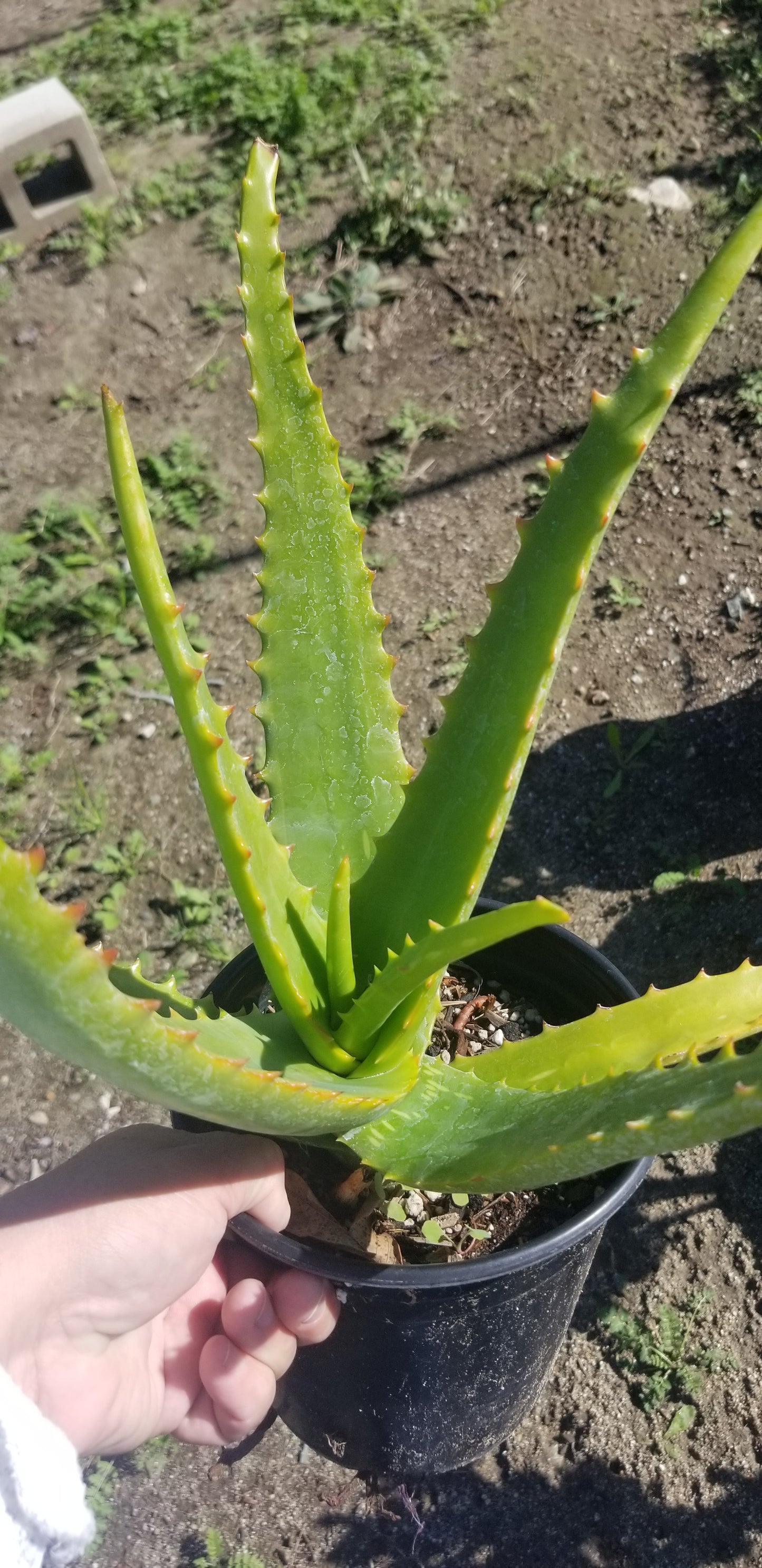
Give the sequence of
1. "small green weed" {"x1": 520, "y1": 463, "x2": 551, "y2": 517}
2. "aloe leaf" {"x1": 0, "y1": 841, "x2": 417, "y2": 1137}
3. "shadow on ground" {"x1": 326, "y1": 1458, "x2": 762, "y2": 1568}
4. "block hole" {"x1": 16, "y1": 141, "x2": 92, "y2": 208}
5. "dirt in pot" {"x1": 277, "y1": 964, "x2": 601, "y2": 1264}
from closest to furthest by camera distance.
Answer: "aloe leaf" {"x1": 0, "y1": 841, "x2": 417, "y2": 1137} < "dirt in pot" {"x1": 277, "y1": 964, "x2": 601, "y2": 1264} < "shadow on ground" {"x1": 326, "y1": 1458, "x2": 762, "y2": 1568} < "small green weed" {"x1": 520, "y1": 463, "x2": 551, "y2": 517} < "block hole" {"x1": 16, "y1": 141, "x2": 92, "y2": 208}

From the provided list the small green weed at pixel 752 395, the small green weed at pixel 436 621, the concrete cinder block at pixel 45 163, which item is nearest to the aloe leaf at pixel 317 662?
the small green weed at pixel 436 621

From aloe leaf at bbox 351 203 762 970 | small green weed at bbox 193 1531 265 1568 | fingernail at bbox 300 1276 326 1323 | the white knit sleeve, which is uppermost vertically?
aloe leaf at bbox 351 203 762 970

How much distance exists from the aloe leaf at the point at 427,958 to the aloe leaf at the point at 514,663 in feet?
0.30

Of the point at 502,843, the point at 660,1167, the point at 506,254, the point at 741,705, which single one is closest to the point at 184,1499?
the point at 660,1167

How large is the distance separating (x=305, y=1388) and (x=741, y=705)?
1.55 meters

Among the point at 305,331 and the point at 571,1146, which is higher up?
the point at 571,1146

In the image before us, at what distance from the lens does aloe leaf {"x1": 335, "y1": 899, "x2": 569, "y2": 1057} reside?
688 millimetres

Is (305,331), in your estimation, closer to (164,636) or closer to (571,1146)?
(164,636)

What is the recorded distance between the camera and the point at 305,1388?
1492mm

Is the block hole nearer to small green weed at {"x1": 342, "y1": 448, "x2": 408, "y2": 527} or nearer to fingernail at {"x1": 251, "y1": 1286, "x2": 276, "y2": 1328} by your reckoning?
small green weed at {"x1": 342, "y1": 448, "x2": 408, "y2": 527}

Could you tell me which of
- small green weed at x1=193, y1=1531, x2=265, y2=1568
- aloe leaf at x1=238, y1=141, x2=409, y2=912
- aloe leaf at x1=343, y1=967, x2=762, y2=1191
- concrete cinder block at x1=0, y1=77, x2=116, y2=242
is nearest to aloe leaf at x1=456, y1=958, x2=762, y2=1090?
aloe leaf at x1=343, y1=967, x2=762, y2=1191

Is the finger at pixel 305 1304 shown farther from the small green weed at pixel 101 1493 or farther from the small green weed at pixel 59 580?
the small green weed at pixel 59 580

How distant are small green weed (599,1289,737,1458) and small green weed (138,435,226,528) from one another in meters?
2.04

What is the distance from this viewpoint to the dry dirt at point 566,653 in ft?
5.62
